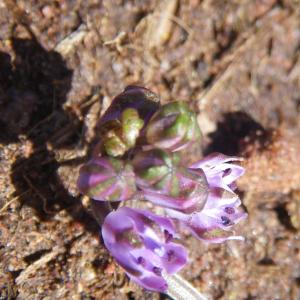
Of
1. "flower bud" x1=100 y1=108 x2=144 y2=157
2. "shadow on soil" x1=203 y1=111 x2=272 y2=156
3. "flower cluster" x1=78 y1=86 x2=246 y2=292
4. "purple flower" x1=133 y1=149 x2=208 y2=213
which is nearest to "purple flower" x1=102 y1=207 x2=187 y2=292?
"flower cluster" x1=78 y1=86 x2=246 y2=292

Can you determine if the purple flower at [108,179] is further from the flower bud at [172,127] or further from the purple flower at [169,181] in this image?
the flower bud at [172,127]

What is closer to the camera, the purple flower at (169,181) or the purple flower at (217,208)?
the purple flower at (169,181)

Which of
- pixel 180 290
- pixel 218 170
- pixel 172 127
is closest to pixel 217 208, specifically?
pixel 218 170

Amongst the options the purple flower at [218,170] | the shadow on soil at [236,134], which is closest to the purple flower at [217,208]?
the purple flower at [218,170]

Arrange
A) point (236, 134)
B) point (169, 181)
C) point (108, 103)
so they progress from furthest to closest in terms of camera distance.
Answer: point (236, 134), point (108, 103), point (169, 181)

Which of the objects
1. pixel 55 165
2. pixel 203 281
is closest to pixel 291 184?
pixel 203 281

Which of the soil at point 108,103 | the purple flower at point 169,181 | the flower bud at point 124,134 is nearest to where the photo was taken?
the purple flower at point 169,181

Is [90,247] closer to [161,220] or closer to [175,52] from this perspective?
[161,220]

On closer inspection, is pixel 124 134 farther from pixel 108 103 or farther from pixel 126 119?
pixel 108 103
